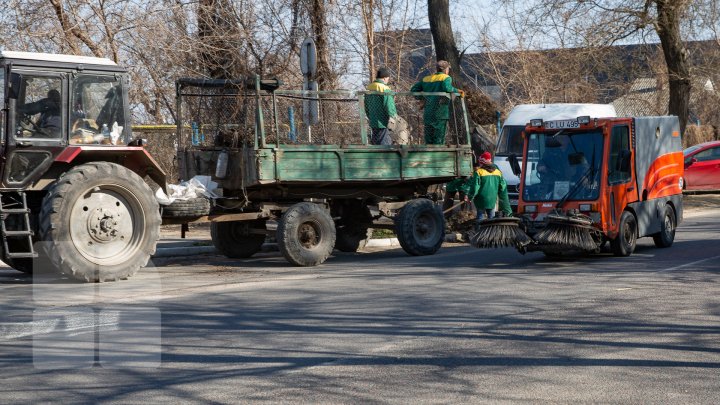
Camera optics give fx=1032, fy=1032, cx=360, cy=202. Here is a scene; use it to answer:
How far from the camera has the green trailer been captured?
14164 mm

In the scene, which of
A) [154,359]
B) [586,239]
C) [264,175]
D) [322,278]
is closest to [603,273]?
[586,239]

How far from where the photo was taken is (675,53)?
2966 cm

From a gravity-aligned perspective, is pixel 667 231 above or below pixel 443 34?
below

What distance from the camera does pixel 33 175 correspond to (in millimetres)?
12266

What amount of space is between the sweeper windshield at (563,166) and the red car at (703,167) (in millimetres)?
15044

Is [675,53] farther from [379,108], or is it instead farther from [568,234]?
[568,234]

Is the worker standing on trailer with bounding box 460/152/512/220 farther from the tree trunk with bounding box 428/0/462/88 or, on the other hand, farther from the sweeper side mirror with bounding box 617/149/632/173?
the tree trunk with bounding box 428/0/462/88

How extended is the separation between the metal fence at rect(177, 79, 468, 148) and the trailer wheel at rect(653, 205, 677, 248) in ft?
11.5

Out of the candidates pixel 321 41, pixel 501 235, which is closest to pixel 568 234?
pixel 501 235

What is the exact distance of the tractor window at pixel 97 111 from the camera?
1266 centimetres

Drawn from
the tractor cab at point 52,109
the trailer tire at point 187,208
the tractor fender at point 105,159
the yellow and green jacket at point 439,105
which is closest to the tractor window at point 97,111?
the tractor cab at point 52,109

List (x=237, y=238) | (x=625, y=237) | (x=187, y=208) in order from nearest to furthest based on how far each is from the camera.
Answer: (x=187, y=208), (x=625, y=237), (x=237, y=238)

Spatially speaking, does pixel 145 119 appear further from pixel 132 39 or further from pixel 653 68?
pixel 653 68

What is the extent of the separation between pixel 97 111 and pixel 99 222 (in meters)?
1.44
